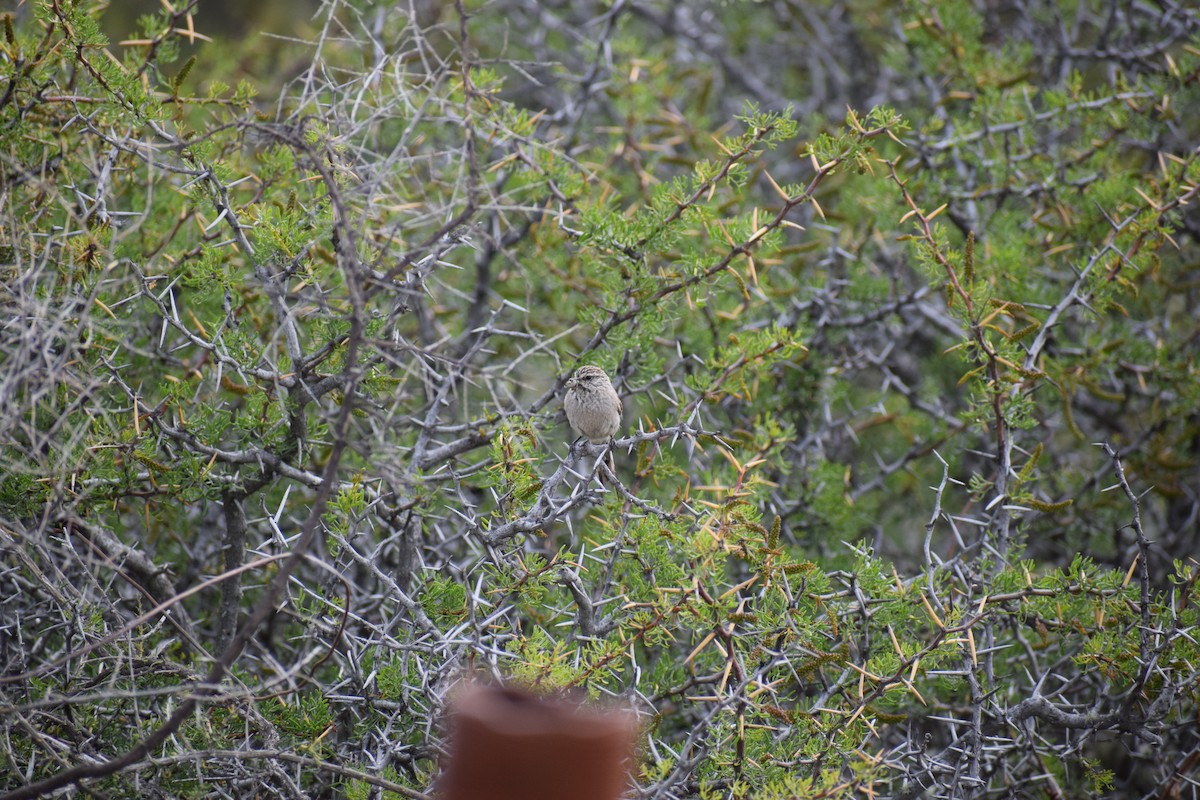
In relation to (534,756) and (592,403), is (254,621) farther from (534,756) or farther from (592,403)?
(592,403)

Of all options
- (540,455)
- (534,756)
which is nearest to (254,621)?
(534,756)

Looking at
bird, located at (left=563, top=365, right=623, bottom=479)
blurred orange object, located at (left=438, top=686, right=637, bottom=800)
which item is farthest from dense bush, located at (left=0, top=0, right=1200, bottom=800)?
blurred orange object, located at (left=438, top=686, right=637, bottom=800)

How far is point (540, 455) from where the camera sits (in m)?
2.98

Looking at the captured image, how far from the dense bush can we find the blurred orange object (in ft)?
2.10

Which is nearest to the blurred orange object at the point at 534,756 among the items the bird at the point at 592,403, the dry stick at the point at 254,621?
the dry stick at the point at 254,621

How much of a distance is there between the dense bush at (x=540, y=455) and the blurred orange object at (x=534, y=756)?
2.10 feet

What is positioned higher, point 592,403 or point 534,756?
point 534,756

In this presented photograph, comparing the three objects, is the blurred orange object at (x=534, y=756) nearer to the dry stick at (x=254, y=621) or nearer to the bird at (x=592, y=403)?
the dry stick at (x=254, y=621)

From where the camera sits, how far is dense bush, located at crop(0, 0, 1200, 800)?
8.64ft

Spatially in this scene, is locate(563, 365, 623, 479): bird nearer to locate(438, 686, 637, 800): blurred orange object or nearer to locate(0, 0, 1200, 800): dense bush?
locate(0, 0, 1200, 800): dense bush

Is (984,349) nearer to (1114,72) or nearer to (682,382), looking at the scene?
(682,382)

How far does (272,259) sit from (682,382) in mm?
1666

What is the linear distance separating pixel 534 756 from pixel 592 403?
139 cm

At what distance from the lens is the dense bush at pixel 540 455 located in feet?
8.64
